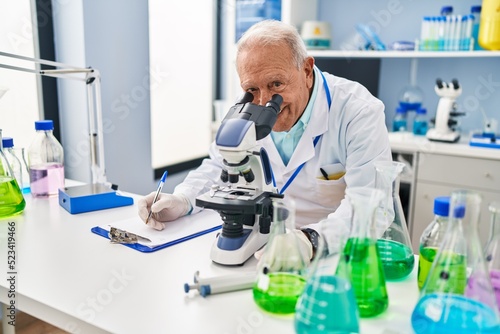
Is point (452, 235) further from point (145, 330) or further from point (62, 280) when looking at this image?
point (62, 280)

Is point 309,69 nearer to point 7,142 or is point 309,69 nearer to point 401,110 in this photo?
point 7,142

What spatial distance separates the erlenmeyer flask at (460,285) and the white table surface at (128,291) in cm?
8

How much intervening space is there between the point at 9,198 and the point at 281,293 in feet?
3.01

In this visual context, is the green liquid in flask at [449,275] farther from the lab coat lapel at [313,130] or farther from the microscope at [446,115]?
the microscope at [446,115]

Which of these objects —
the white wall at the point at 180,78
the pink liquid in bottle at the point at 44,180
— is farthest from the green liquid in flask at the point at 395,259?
the white wall at the point at 180,78

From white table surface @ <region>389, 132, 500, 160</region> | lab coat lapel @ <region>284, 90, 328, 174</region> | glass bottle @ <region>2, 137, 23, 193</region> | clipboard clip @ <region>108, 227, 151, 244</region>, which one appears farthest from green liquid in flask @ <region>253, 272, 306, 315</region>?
→ white table surface @ <region>389, 132, 500, 160</region>

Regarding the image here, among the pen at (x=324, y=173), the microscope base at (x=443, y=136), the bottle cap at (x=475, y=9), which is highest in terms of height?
the bottle cap at (x=475, y=9)

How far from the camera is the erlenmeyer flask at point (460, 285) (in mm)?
678

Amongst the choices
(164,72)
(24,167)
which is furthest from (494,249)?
(164,72)

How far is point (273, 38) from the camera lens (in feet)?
4.17

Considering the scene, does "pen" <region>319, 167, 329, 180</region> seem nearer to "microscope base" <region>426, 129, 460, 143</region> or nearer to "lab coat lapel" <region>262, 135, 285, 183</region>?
"lab coat lapel" <region>262, 135, 285, 183</region>

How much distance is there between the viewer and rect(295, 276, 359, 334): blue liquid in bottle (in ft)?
2.22

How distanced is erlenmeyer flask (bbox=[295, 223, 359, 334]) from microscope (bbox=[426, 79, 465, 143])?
2050 mm

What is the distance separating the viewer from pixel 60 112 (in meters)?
2.21
